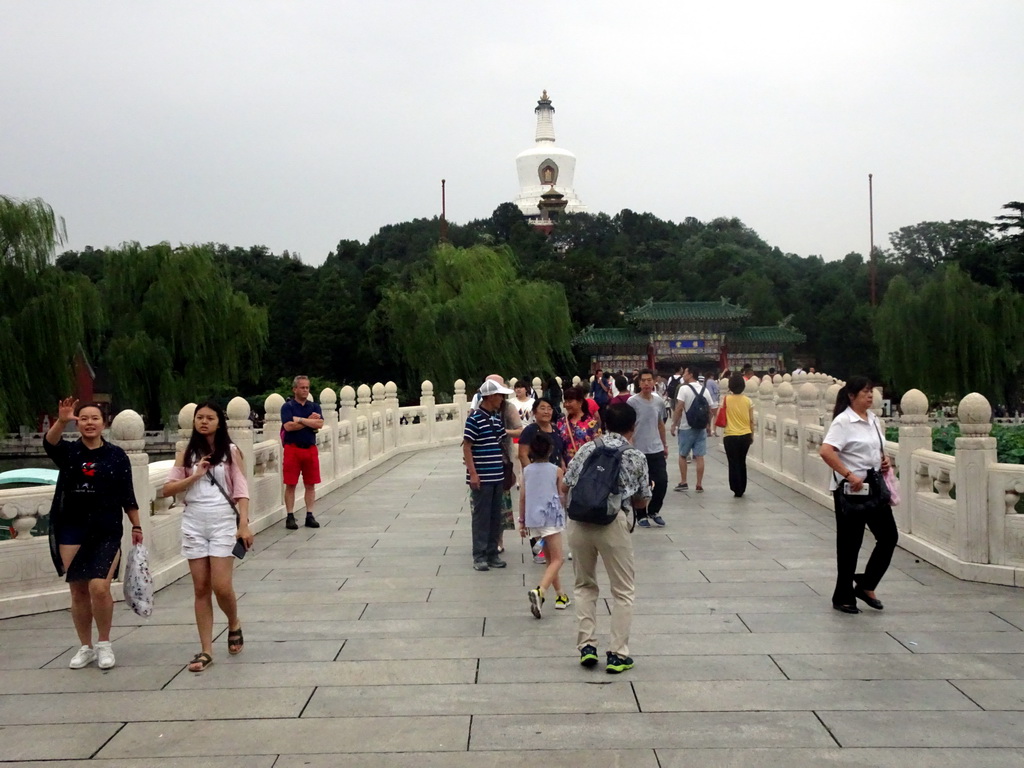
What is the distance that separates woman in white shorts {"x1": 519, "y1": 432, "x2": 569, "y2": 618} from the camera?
5852 millimetres

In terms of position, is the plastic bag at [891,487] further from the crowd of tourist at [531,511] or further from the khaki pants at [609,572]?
the khaki pants at [609,572]

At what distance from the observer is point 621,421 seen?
4.82 m

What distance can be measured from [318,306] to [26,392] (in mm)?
18743

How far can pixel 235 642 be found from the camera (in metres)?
5.03

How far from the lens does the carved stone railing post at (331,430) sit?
1241 centimetres

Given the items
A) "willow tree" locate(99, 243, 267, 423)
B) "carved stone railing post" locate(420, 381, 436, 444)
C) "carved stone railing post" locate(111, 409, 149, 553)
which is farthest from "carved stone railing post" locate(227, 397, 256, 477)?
"willow tree" locate(99, 243, 267, 423)

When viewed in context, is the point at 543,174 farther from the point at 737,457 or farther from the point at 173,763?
the point at 173,763

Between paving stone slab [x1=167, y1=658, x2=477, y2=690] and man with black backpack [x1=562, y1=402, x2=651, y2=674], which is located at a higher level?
man with black backpack [x1=562, y1=402, x2=651, y2=674]

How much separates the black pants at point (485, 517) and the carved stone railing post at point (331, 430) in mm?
5366

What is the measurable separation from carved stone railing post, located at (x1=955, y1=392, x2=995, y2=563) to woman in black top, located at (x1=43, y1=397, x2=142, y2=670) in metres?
4.93

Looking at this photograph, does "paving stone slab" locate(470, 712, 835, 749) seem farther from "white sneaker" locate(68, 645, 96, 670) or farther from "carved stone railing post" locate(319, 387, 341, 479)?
"carved stone railing post" locate(319, 387, 341, 479)

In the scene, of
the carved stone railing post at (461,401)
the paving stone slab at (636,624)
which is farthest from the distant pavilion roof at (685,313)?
the paving stone slab at (636,624)

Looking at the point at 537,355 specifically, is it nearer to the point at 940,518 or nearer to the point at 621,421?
the point at 940,518

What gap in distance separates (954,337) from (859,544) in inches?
1097
